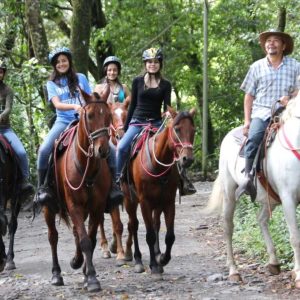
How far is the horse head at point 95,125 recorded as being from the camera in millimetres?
7547

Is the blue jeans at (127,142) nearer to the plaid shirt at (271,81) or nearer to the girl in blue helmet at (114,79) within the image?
the girl in blue helmet at (114,79)

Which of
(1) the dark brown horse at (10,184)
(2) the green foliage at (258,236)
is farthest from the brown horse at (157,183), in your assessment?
(1) the dark brown horse at (10,184)

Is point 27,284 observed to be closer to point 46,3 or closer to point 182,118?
point 182,118

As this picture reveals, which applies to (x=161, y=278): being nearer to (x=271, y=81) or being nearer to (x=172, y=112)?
(x=172, y=112)

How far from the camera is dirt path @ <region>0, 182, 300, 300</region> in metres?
7.86

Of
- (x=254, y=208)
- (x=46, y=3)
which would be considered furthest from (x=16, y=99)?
(x=254, y=208)

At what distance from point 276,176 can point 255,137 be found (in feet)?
2.10

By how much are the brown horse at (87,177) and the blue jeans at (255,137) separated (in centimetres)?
178

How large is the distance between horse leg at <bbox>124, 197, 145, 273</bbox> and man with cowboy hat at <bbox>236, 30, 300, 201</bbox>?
205 centimetres

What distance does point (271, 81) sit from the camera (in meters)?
8.27

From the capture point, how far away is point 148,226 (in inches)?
360

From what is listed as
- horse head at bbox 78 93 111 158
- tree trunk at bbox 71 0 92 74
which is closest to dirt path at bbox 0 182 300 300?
horse head at bbox 78 93 111 158

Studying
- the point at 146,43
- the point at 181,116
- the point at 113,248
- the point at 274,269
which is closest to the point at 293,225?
the point at 274,269

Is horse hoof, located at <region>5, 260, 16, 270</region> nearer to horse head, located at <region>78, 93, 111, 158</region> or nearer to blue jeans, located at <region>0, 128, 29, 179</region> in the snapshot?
blue jeans, located at <region>0, 128, 29, 179</region>
